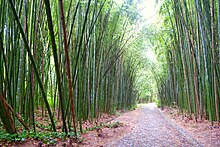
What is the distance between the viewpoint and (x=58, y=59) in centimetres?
507

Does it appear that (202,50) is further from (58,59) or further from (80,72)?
(58,59)

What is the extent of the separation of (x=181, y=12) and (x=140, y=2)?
10.0 ft

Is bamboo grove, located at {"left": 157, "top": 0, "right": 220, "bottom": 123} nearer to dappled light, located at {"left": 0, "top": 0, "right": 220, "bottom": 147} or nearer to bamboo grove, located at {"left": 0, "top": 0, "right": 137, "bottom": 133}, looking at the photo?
dappled light, located at {"left": 0, "top": 0, "right": 220, "bottom": 147}

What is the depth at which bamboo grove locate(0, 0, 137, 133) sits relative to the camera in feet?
8.36

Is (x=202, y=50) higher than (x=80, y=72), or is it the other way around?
(x=202, y=50)

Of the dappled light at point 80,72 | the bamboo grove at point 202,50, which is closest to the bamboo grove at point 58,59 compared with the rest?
the dappled light at point 80,72

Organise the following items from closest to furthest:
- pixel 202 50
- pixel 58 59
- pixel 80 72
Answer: pixel 80 72
pixel 202 50
pixel 58 59

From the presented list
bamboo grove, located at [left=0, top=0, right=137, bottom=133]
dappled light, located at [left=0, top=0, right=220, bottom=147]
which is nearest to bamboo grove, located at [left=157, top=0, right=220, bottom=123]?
dappled light, located at [left=0, top=0, right=220, bottom=147]

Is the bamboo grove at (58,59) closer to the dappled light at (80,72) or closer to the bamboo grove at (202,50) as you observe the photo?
the dappled light at (80,72)

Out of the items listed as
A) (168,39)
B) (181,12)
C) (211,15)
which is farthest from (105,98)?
(211,15)

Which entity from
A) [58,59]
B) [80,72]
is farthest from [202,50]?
[58,59]

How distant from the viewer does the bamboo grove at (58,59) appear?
2.55 m

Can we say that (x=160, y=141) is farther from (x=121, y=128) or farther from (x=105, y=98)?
(x=105, y=98)

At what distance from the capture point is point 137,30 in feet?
30.8
